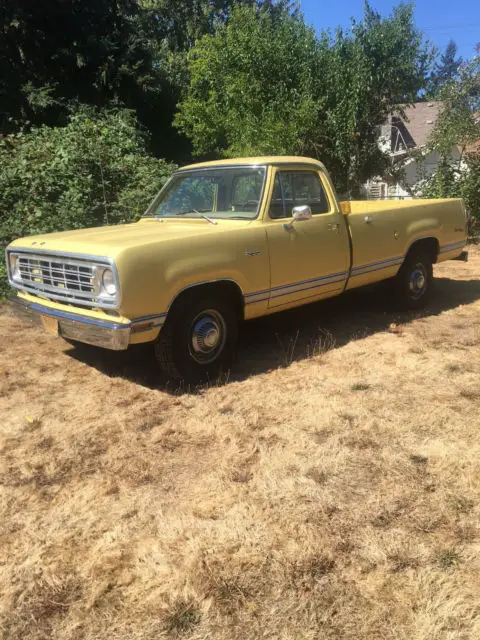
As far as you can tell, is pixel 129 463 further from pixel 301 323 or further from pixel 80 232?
pixel 301 323

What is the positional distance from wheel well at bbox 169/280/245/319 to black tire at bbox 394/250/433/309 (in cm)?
268

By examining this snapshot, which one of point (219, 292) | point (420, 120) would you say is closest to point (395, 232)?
point (219, 292)

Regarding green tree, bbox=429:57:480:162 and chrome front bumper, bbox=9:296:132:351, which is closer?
chrome front bumper, bbox=9:296:132:351

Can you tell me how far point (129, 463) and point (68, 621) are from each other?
1.20m

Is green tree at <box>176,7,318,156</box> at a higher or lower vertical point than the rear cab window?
higher

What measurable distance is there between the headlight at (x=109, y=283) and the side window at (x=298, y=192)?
1.73 m

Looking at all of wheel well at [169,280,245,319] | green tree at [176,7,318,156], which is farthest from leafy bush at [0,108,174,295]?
green tree at [176,7,318,156]

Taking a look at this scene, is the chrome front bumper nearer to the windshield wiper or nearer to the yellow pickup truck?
the yellow pickup truck

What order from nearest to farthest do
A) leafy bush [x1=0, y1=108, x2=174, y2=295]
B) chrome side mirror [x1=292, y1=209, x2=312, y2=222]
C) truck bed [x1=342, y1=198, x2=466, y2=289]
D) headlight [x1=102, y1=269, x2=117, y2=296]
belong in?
headlight [x1=102, y1=269, x2=117, y2=296]
chrome side mirror [x1=292, y1=209, x2=312, y2=222]
truck bed [x1=342, y1=198, x2=466, y2=289]
leafy bush [x1=0, y1=108, x2=174, y2=295]

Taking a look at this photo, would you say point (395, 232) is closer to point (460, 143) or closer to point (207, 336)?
point (207, 336)

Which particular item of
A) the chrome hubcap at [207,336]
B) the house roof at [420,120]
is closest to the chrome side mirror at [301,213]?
the chrome hubcap at [207,336]

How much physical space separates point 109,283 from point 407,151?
45.7ft

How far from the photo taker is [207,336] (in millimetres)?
4477

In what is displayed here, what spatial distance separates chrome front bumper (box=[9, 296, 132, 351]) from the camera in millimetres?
3870
